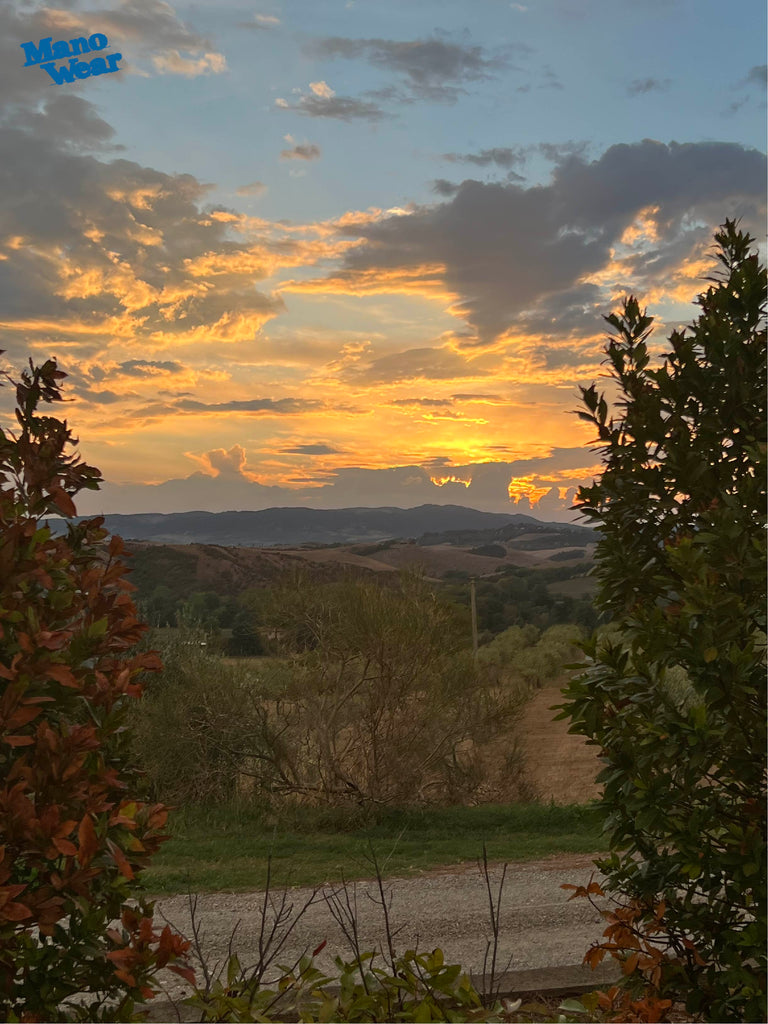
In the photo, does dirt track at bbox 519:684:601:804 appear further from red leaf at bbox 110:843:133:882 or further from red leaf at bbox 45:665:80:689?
red leaf at bbox 45:665:80:689

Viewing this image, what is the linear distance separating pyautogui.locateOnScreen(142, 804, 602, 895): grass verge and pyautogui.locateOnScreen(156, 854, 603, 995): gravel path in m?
0.42

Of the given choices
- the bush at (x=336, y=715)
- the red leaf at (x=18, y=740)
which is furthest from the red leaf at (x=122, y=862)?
the bush at (x=336, y=715)

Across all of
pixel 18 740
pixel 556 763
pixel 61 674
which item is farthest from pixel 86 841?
pixel 556 763

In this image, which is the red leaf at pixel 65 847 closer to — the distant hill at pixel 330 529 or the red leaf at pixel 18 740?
the red leaf at pixel 18 740

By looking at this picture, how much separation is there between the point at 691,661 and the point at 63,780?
2.18 meters

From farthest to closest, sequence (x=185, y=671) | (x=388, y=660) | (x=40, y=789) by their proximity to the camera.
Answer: (x=185, y=671)
(x=388, y=660)
(x=40, y=789)

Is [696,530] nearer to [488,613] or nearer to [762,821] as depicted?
[762,821]

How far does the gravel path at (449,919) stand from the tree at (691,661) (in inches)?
103

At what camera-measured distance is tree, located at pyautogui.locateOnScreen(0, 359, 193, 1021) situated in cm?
248

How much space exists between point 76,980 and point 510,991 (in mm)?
3014

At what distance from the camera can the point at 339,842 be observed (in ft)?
35.6

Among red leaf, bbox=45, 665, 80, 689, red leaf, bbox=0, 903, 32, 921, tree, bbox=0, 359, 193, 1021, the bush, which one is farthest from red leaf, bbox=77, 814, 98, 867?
the bush

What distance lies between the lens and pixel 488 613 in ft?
137

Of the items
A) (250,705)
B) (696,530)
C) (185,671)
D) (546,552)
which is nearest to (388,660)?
(250,705)
